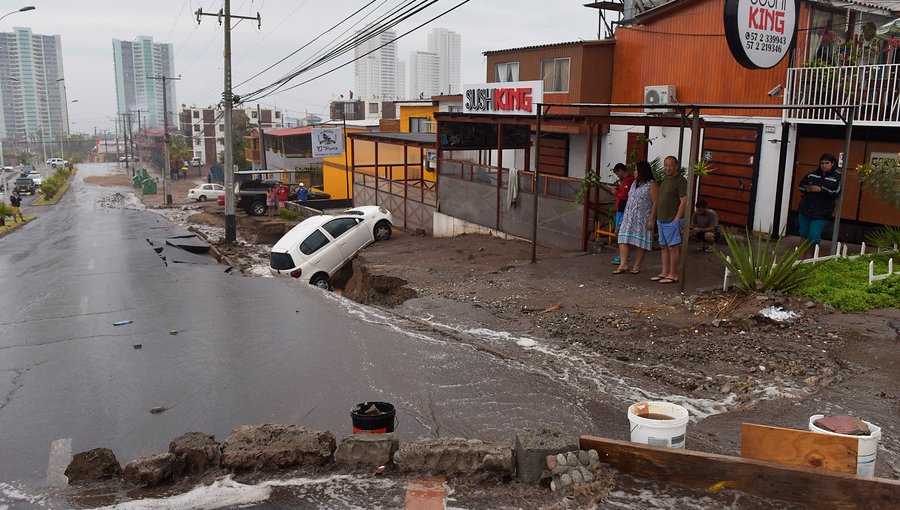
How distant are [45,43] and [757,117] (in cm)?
22847

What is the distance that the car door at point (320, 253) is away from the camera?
52.5ft

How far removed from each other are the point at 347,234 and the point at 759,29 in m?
10.1

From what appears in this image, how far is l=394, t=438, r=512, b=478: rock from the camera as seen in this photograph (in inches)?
195

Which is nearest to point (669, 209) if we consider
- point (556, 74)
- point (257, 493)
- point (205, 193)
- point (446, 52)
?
point (257, 493)

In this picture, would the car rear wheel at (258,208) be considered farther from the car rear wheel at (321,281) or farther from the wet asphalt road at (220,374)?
the wet asphalt road at (220,374)

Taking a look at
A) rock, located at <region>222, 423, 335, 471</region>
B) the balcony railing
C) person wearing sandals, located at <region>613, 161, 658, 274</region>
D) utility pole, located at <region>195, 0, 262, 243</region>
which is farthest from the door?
utility pole, located at <region>195, 0, 262, 243</region>

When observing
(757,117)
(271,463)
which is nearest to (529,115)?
(757,117)

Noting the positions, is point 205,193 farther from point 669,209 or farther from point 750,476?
point 750,476

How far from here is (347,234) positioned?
17.3m

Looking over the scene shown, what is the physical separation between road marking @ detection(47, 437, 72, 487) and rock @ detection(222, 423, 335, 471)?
51.6 inches

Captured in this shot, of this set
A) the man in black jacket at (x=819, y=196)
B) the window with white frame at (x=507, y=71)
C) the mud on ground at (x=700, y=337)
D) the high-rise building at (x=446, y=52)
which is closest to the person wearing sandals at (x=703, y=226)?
the mud on ground at (x=700, y=337)

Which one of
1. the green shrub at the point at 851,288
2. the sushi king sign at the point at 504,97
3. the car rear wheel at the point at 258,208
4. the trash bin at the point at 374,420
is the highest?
the sushi king sign at the point at 504,97

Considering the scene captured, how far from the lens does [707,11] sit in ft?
53.7

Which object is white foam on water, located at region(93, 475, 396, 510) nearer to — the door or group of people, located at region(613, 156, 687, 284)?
group of people, located at region(613, 156, 687, 284)
